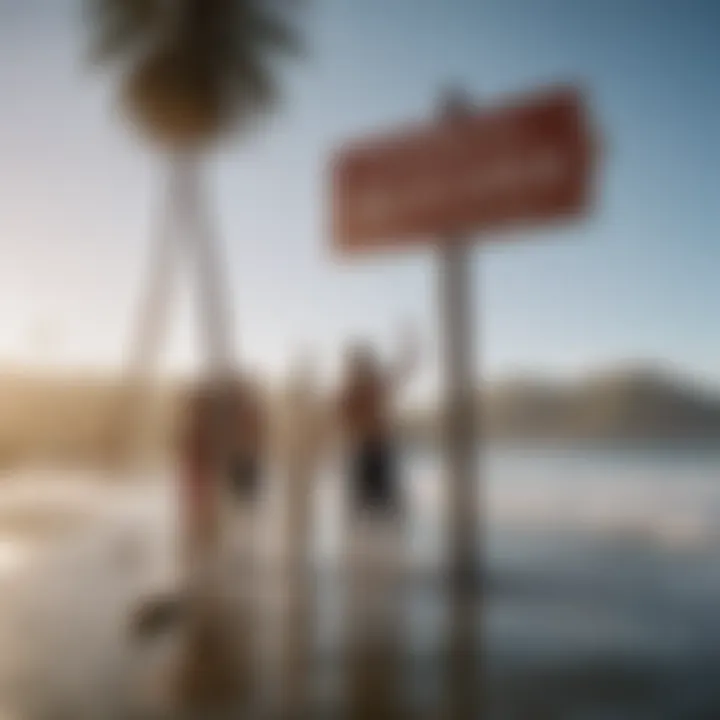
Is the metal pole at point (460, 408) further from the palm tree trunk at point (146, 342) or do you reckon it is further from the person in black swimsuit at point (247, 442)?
the palm tree trunk at point (146, 342)

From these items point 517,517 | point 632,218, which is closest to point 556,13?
point 632,218

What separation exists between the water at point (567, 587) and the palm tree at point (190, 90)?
0.21 m

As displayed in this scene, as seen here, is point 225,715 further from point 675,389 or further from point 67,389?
point 675,389

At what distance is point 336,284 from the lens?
3.52ft

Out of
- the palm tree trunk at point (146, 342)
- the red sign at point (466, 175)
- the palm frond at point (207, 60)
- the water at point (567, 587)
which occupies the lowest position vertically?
the water at point (567, 587)

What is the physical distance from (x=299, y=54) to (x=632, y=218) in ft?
1.32

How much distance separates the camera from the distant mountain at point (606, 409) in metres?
0.99

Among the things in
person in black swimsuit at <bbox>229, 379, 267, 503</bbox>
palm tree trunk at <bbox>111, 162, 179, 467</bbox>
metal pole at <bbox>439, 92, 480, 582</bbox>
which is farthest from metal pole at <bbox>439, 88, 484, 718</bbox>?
palm tree trunk at <bbox>111, 162, 179, 467</bbox>

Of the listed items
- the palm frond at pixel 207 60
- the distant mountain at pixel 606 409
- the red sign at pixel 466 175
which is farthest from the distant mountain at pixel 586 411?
the palm frond at pixel 207 60

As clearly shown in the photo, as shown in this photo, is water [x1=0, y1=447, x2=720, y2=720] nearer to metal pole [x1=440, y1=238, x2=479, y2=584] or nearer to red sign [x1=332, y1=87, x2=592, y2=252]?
metal pole [x1=440, y1=238, x2=479, y2=584]

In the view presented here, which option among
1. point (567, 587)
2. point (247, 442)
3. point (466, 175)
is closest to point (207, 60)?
point (466, 175)

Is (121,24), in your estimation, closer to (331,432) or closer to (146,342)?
(146,342)

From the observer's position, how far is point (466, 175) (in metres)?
1.03

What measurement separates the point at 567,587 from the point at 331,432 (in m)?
0.29
